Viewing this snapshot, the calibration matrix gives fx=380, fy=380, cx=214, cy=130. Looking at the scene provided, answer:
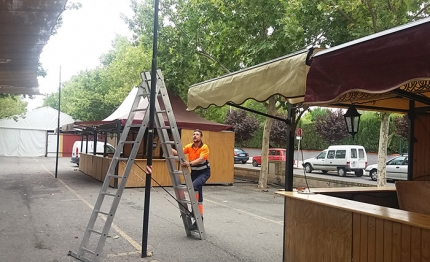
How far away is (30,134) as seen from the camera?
37062mm

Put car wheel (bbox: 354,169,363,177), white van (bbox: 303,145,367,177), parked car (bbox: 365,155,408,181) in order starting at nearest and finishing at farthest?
parked car (bbox: 365,155,408,181), white van (bbox: 303,145,367,177), car wheel (bbox: 354,169,363,177)

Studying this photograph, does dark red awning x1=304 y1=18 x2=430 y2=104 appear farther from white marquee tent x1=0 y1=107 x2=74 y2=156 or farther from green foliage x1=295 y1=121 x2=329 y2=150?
white marquee tent x1=0 y1=107 x2=74 y2=156

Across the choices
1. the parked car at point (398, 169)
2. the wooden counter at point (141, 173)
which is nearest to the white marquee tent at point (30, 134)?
the wooden counter at point (141, 173)

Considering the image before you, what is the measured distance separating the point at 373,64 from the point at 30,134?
39121mm

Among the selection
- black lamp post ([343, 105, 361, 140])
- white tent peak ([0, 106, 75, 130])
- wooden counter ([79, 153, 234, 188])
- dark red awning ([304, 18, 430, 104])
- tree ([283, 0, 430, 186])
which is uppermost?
tree ([283, 0, 430, 186])

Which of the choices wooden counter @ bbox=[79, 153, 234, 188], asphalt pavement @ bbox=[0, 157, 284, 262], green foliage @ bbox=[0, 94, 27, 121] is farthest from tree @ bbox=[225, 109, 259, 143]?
asphalt pavement @ bbox=[0, 157, 284, 262]

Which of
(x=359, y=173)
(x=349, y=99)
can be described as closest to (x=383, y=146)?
(x=349, y=99)

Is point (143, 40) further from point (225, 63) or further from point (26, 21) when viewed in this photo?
point (26, 21)

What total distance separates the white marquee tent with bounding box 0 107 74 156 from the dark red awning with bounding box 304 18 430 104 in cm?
3630

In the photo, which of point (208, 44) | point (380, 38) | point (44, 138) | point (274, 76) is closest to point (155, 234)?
point (274, 76)

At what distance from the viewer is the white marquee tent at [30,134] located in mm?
35844

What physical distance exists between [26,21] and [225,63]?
10783mm

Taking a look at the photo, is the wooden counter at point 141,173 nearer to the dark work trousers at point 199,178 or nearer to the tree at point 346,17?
the tree at point 346,17

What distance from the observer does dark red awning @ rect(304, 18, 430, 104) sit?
267 cm
